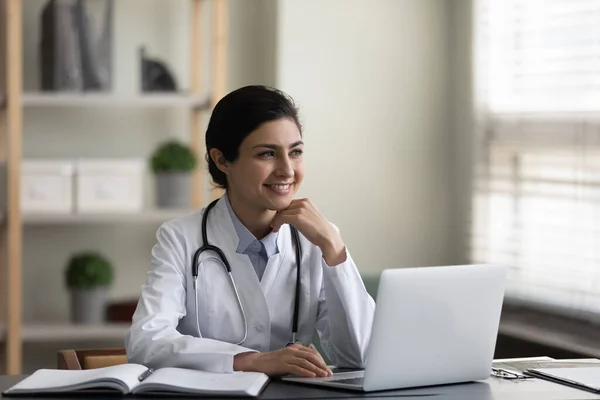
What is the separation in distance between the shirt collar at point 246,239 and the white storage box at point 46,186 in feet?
4.93

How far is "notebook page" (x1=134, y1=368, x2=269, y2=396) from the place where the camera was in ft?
5.77

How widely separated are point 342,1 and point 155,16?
73 centimetres

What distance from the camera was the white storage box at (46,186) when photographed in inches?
142

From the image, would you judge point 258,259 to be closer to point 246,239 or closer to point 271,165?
point 246,239

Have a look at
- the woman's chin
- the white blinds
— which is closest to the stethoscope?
the woman's chin

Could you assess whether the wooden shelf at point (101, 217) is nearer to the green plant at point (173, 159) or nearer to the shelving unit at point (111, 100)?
the green plant at point (173, 159)

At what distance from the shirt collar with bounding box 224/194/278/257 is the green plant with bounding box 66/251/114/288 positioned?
5.06 feet

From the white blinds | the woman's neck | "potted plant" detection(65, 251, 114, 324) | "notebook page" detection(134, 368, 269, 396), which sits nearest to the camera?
"notebook page" detection(134, 368, 269, 396)

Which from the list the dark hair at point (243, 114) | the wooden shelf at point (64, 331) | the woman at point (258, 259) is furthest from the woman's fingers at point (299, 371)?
the wooden shelf at point (64, 331)

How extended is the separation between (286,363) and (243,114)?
1.97 feet

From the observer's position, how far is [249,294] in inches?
86.8

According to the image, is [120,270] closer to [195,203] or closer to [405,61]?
[195,203]

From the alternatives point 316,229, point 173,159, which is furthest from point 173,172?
point 316,229

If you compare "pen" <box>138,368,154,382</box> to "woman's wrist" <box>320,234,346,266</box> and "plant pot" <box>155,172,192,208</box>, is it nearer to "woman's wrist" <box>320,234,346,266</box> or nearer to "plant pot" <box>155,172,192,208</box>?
"woman's wrist" <box>320,234,346,266</box>
